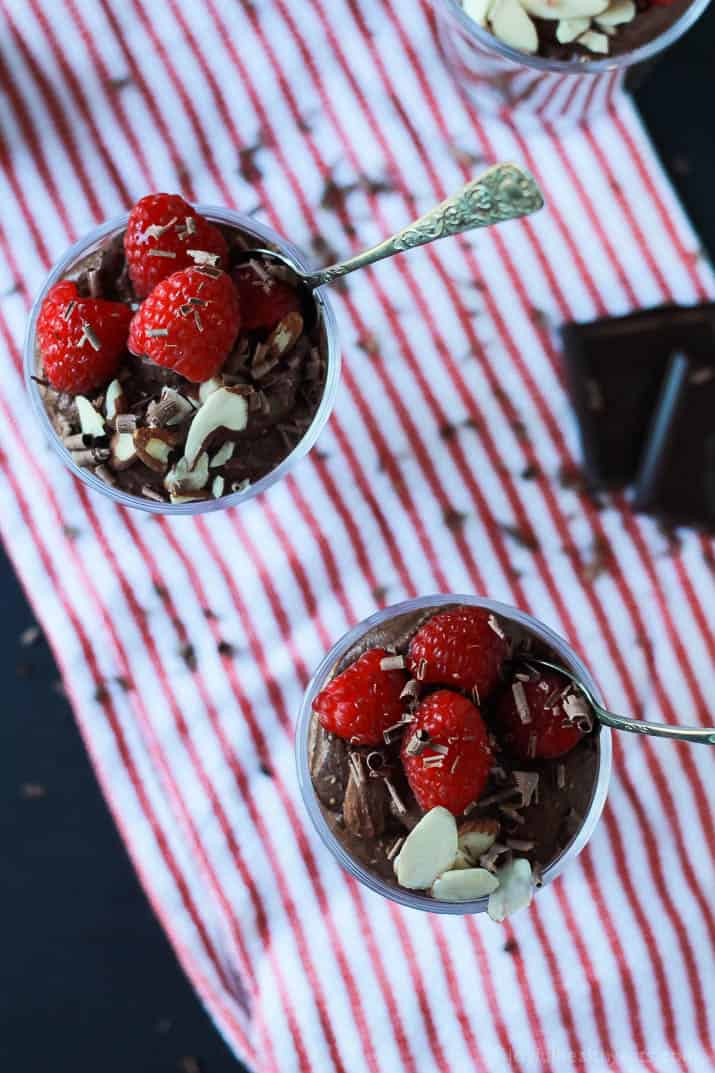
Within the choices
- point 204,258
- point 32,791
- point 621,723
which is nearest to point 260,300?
point 204,258

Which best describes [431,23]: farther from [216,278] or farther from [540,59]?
[216,278]

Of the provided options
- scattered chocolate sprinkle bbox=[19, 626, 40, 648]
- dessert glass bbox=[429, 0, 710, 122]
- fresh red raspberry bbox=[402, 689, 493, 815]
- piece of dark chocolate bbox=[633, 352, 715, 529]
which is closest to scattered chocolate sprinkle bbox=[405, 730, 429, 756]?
fresh red raspberry bbox=[402, 689, 493, 815]

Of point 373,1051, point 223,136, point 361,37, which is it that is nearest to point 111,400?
point 223,136

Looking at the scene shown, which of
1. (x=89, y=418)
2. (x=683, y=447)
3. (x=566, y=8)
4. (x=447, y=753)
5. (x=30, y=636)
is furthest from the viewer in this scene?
(x=30, y=636)

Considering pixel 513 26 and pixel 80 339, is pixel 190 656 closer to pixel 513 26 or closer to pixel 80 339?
pixel 80 339

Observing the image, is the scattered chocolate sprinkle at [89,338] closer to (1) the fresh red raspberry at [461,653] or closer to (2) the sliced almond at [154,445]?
(2) the sliced almond at [154,445]

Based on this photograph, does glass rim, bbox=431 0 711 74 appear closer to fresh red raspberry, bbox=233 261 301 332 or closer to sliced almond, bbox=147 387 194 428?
fresh red raspberry, bbox=233 261 301 332
